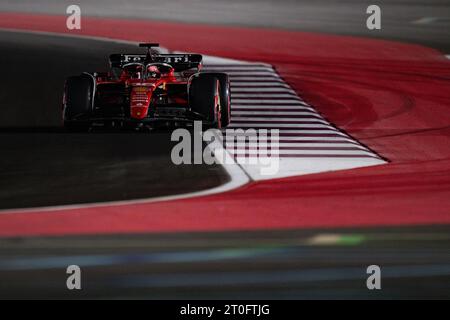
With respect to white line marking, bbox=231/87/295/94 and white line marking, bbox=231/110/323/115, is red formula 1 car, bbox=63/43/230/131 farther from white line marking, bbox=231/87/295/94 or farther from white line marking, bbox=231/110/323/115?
white line marking, bbox=231/87/295/94

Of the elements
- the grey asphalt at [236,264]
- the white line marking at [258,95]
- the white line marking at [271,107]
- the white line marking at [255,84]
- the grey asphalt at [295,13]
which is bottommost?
the grey asphalt at [236,264]

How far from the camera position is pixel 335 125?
13.8m

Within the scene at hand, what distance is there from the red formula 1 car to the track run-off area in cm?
172

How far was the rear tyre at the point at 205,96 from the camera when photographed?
12.2 metres

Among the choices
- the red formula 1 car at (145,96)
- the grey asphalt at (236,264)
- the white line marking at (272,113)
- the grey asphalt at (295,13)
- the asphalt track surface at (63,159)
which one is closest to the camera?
the grey asphalt at (236,264)

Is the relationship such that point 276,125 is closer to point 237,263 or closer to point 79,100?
point 79,100

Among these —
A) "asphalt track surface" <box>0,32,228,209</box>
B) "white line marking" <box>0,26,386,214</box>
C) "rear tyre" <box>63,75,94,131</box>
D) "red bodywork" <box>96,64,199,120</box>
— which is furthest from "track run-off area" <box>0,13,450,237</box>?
"rear tyre" <box>63,75,94,131</box>

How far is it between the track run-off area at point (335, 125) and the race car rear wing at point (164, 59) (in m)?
Result: 2.14

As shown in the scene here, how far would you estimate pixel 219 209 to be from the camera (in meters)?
9.53

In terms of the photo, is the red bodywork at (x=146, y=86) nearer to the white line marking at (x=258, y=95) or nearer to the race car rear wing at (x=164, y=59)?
the race car rear wing at (x=164, y=59)

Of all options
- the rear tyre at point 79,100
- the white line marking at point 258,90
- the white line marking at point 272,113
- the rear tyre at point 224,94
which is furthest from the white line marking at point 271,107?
the rear tyre at point 79,100

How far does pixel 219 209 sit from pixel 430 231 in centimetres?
186

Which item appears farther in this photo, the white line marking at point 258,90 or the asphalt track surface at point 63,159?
the white line marking at point 258,90
